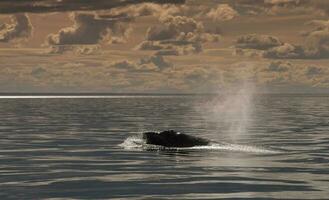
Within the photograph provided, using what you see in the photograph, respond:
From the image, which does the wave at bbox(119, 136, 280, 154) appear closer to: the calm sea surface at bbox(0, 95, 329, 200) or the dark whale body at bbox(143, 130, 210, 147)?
the calm sea surface at bbox(0, 95, 329, 200)

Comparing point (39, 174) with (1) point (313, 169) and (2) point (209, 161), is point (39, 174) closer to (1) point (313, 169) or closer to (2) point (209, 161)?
(2) point (209, 161)

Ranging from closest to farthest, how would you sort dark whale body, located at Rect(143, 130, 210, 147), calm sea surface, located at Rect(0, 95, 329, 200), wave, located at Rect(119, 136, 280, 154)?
calm sea surface, located at Rect(0, 95, 329, 200) < wave, located at Rect(119, 136, 280, 154) < dark whale body, located at Rect(143, 130, 210, 147)

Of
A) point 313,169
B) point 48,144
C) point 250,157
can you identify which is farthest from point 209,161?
point 48,144

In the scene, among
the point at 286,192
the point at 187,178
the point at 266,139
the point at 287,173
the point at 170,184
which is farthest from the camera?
the point at 266,139

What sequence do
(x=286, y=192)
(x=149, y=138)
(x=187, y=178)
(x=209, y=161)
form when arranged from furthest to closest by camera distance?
(x=149, y=138) → (x=209, y=161) → (x=187, y=178) → (x=286, y=192)

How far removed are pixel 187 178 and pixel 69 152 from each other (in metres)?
14.6

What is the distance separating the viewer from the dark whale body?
46125 millimetres

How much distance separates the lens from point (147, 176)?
3059cm

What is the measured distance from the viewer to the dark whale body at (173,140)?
4612cm

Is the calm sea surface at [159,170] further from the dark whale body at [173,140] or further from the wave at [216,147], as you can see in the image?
the dark whale body at [173,140]

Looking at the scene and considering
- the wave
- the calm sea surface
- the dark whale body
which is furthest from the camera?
the dark whale body

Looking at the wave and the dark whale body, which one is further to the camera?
the dark whale body

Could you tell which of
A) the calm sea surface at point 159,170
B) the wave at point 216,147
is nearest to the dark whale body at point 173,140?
the wave at point 216,147

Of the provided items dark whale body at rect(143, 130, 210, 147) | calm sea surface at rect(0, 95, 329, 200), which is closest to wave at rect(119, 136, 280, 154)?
calm sea surface at rect(0, 95, 329, 200)
